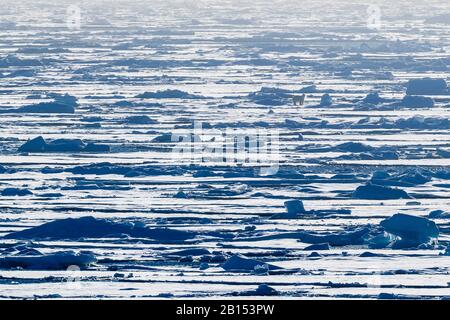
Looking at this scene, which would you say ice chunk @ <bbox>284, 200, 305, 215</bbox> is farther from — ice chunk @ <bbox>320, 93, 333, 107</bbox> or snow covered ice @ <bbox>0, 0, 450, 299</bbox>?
ice chunk @ <bbox>320, 93, 333, 107</bbox>

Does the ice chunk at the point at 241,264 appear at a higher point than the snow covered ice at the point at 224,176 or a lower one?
higher

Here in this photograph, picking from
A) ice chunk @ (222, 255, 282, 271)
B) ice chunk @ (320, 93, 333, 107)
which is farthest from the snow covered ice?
ice chunk @ (320, 93, 333, 107)

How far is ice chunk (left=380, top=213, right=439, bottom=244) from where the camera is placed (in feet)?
18.1

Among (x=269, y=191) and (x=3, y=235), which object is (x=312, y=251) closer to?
(x=3, y=235)

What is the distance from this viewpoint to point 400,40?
25172 mm

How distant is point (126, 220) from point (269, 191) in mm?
1476

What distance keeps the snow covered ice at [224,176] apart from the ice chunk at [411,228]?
11mm

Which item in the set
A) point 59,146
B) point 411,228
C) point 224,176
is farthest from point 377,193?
point 59,146

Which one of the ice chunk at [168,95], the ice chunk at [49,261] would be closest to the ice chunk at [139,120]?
the ice chunk at [168,95]

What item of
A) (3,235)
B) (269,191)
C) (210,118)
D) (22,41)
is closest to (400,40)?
(22,41)

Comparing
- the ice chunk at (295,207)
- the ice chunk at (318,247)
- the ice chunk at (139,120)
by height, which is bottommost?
the ice chunk at (139,120)

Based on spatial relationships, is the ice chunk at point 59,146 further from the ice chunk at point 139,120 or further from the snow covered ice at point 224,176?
the ice chunk at point 139,120

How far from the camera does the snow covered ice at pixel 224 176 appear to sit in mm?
4637

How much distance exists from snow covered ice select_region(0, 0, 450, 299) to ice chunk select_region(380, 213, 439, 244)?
0.01 m
